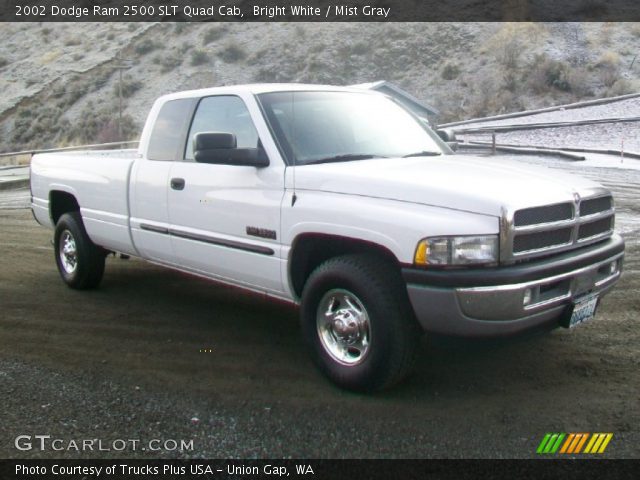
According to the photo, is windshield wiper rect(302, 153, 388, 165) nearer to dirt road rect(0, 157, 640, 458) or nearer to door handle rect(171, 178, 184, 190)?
door handle rect(171, 178, 184, 190)

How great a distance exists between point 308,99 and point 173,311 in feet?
7.66

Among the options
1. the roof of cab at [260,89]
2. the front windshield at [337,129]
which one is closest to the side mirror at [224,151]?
the front windshield at [337,129]

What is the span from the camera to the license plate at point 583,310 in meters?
3.95

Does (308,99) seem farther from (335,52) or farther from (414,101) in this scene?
(335,52)

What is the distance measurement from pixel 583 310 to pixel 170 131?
11.3ft

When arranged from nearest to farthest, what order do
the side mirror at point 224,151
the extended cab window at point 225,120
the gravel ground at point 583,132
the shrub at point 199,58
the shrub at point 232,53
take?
the side mirror at point 224,151 → the extended cab window at point 225,120 → the gravel ground at point 583,132 → the shrub at point 199,58 → the shrub at point 232,53

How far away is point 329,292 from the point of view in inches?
165

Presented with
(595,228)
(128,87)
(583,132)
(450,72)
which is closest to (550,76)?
(450,72)

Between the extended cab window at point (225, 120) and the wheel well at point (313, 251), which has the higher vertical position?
the extended cab window at point (225, 120)

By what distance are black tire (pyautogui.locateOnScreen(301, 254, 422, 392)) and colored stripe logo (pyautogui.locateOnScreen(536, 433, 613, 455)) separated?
85 cm

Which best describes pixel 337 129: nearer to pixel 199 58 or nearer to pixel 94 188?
pixel 94 188

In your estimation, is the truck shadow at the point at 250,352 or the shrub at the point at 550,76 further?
the shrub at the point at 550,76

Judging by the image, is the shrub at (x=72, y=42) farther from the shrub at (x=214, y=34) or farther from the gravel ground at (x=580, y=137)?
the gravel ground at (x=580, y=137)
